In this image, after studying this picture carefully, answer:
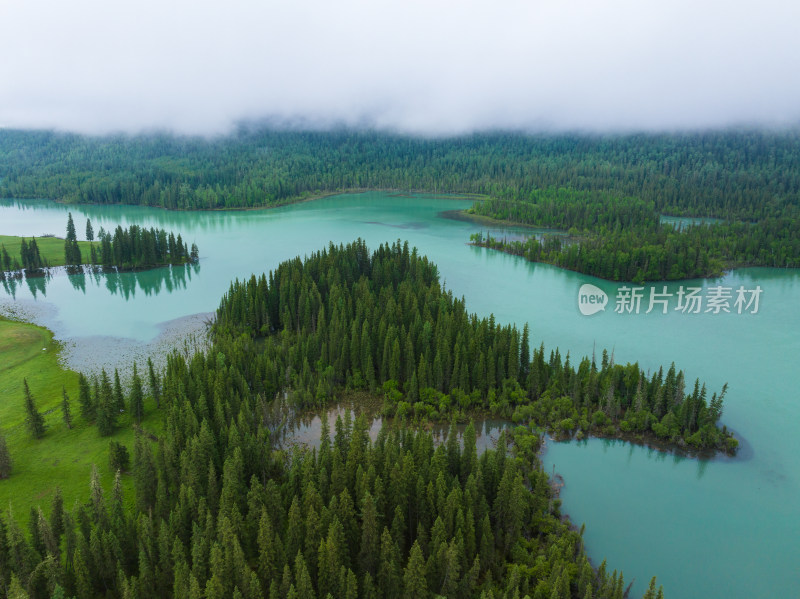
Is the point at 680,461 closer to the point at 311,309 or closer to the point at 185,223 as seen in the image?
the point at 311,309

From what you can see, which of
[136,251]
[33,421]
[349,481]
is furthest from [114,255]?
[349,481]

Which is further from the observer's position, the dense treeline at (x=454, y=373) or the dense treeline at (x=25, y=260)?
the dense treeline at (x=25, y=260)

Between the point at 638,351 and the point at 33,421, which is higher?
the point at 33,421

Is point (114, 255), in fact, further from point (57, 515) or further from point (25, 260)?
point (57, 515)

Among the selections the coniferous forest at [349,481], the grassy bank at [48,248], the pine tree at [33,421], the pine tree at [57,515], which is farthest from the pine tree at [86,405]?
the grassy bank at [48,248]

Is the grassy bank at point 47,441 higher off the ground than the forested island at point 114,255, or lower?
lower

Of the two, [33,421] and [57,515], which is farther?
[33,421]

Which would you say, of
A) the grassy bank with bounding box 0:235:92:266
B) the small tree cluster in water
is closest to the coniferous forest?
the small tree cluster in water

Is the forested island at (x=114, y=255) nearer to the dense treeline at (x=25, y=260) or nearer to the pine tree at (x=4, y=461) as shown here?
the dense treeline at (x=25, y=260)
